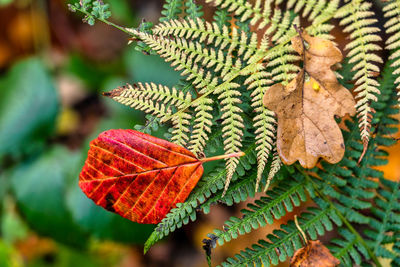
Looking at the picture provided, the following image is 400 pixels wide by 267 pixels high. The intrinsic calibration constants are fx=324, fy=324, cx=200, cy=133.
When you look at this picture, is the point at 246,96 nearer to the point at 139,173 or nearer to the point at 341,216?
the point at 139,173

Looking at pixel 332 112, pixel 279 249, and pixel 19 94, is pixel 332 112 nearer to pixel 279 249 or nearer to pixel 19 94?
pixel 279 249

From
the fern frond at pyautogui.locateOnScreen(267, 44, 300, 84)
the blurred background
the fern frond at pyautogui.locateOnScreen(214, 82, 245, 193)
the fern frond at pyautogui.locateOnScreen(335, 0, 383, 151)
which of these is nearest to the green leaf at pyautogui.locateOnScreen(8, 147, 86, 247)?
the blurred background

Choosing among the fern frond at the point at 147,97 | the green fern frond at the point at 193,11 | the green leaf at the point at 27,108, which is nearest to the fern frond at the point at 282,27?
the green fern frond at the point at 193,11

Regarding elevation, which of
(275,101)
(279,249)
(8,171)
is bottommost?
(8,171)

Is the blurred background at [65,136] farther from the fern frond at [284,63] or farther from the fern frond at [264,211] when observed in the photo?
the fern frond at [284,63]

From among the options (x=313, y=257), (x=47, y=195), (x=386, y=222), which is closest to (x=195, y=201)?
(x=313, y=257)

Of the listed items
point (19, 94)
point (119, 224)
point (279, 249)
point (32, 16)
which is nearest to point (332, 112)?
point (279, 249)

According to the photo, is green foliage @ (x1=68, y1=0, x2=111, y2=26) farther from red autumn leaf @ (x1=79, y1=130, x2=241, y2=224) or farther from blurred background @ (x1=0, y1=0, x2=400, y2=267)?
blurred background @ (x1=0, y1=0, x2=400, y2=267)
